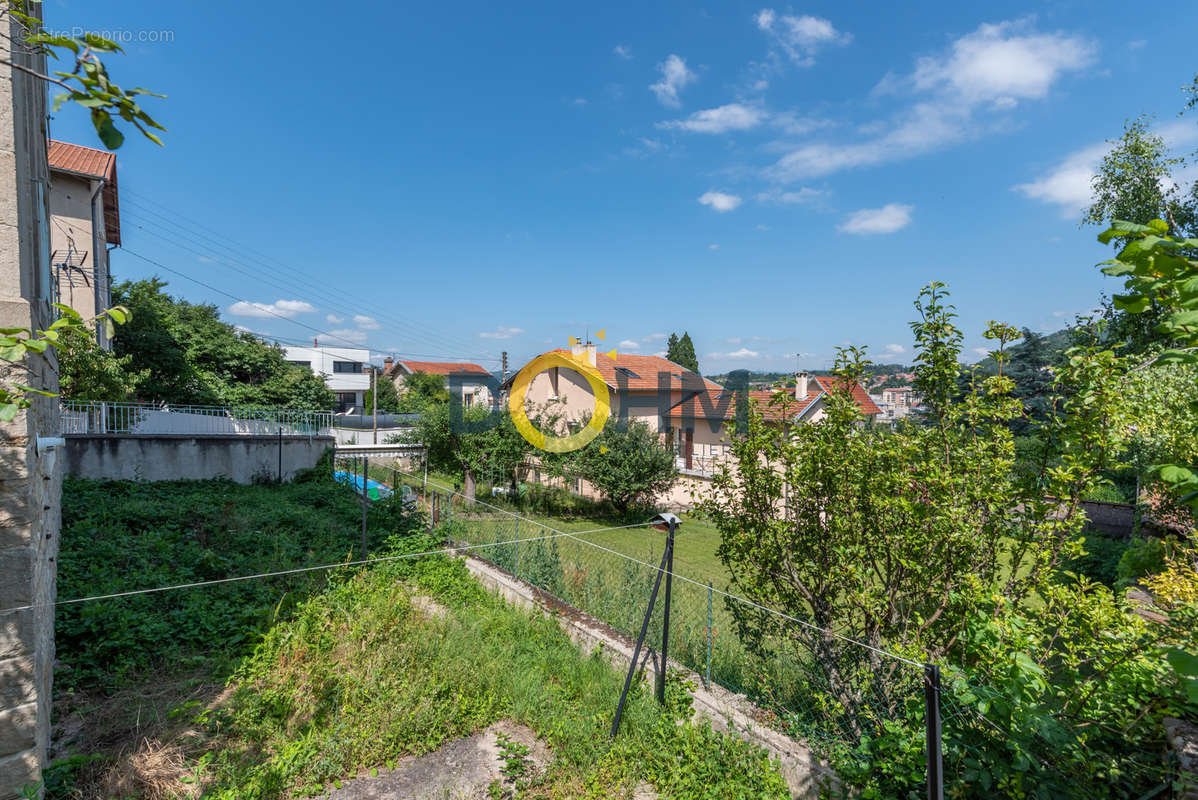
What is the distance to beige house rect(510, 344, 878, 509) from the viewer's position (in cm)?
1859

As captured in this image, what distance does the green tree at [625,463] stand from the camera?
16.0m

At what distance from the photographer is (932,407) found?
11.3 feet

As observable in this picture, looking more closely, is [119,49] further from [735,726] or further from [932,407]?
[735,726]

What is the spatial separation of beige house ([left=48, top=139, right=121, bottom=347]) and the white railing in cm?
438

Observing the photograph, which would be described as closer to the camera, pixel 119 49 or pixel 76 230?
pixel 119 49

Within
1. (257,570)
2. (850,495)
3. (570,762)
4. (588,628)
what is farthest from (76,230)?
(850,495)

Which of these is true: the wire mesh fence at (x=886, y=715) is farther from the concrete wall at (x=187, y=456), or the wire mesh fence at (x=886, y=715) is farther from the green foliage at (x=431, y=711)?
the concrete wall at (x=187, y=456)

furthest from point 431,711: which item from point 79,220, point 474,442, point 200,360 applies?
point 200,360

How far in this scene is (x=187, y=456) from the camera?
33.6 feet

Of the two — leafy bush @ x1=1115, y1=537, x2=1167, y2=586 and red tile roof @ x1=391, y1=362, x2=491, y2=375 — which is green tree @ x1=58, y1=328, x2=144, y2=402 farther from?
red tile roof @ x1=391, y1=362, x2=491, y2=375

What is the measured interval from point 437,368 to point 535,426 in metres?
35.4

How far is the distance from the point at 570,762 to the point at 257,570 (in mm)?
4276

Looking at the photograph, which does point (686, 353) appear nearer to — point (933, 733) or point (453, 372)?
point (453, 372)

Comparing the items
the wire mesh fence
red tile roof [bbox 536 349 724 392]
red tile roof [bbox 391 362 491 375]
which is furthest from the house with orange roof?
the wire mesh fence
